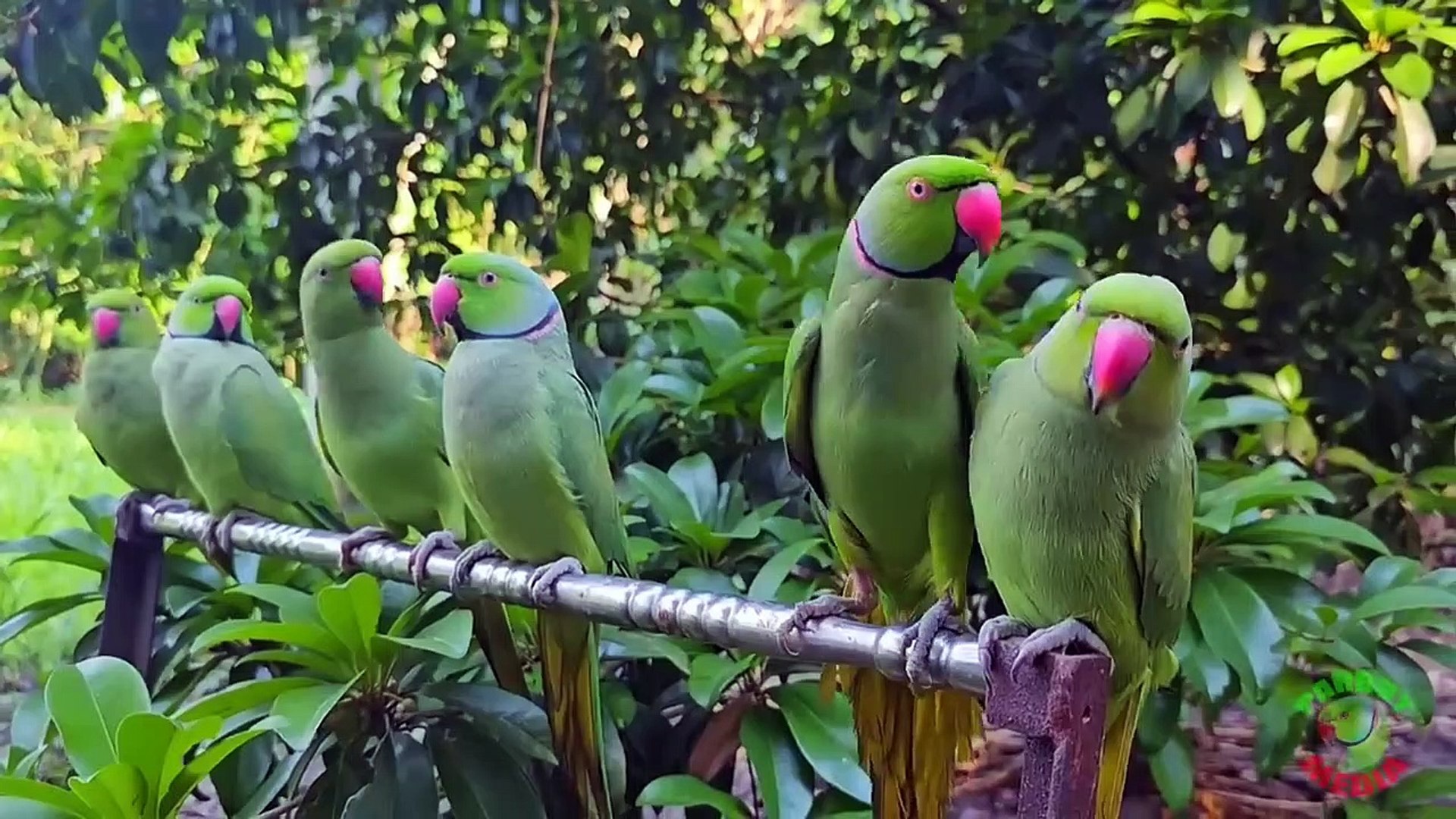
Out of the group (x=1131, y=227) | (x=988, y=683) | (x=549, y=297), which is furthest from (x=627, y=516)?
(x=1131, y=227)

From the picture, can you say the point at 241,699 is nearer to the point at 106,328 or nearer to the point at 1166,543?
the point at 106,328

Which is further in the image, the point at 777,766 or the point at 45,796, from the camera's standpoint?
the point at 777,766

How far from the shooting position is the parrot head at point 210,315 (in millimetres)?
1106

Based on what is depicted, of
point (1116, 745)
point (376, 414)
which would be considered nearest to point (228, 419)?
point (376, 414)

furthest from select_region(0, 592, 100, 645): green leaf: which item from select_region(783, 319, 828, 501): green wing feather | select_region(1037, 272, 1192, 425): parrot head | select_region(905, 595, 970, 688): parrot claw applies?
select_region(1037, 272, 1192, 425): parrot head

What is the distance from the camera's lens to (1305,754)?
3.89 ft

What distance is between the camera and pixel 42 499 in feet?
5.56

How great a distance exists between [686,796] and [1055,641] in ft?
1.60

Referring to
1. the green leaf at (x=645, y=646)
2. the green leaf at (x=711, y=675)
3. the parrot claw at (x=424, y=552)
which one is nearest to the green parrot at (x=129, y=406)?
the parrot claw at (x=424, y=552)

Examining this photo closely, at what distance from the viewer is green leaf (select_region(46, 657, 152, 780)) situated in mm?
793

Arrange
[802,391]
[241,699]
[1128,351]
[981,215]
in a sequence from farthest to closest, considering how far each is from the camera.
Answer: [241,699] < [802,391] < [981,215] < [1128,351]

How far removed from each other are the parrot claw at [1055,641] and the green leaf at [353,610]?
1.75 feet

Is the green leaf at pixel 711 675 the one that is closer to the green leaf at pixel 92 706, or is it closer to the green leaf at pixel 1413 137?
the green leaf at pixel 92 706

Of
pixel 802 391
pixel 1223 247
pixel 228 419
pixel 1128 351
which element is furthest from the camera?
pixel 1223 247
